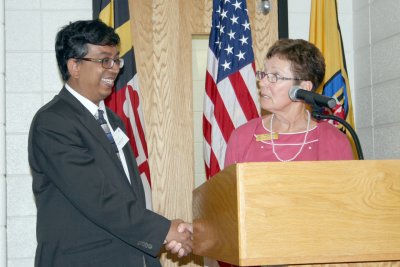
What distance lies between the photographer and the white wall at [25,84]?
391 centimetres

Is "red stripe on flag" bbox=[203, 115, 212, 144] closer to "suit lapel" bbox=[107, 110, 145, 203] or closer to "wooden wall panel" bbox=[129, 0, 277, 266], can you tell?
"wooden wall panel" bbox=[129, 0, 277, 266]

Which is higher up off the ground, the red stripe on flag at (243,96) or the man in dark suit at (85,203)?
the red stripe on flag at (243,96)

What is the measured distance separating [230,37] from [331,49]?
0.66 metres

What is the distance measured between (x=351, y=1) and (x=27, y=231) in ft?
8.91

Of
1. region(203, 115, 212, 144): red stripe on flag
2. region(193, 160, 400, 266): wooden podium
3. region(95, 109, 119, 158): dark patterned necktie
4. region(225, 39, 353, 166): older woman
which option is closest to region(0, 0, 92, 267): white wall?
region(203, 115, 212, 144): red stripe on flag

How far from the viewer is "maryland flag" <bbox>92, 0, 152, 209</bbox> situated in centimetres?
375

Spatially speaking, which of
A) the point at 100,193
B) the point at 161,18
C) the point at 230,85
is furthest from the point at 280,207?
the point at 161,18

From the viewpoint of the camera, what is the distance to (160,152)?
13.5ft

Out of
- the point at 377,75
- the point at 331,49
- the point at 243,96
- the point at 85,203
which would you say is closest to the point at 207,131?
the point at 243,96

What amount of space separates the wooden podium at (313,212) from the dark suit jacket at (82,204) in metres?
0.84

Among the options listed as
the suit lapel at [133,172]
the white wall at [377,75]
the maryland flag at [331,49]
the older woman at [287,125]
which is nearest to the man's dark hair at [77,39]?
the suit lapel at [133,172]

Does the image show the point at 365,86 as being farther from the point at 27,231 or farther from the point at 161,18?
the point at 27,231

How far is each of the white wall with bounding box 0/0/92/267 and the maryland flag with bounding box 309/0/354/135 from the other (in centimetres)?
150

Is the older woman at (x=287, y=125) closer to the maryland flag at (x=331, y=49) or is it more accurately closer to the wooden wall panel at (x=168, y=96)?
the maryland flag at (x=331, y=49)
